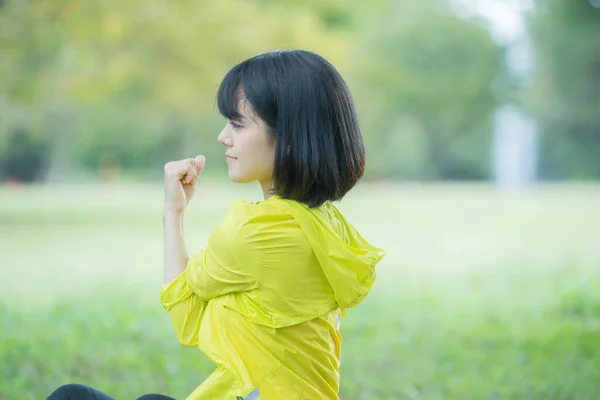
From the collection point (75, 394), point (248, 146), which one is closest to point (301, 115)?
point (248, 146)

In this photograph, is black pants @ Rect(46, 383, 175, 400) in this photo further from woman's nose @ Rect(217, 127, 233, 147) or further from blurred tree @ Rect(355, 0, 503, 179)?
blurred tree @ Rect(355, 0, 503, 179)

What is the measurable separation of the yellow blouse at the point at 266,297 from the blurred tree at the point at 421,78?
11.7m

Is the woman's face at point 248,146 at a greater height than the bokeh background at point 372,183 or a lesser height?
greater

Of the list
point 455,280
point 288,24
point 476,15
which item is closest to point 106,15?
point 288,24

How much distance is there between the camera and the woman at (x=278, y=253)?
1336 millimetres

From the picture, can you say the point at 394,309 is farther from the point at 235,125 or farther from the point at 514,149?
the point at 514,149

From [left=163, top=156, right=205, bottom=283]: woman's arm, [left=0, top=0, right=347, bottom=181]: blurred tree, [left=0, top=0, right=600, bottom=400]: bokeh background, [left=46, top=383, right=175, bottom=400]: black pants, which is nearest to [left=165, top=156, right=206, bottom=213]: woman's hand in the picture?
[left=163, top=156, right=205, bottom=283]: woman's arm

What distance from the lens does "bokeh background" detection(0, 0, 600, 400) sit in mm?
3342

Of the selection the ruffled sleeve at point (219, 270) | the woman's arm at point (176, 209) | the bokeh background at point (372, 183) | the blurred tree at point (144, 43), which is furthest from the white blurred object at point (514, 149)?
the ruffled sleeve at point (219, 270)

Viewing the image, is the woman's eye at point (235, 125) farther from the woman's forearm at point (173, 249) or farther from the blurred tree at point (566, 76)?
the blurred tree at point (566, 76)

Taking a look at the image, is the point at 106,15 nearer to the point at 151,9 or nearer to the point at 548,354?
the point at 151,9

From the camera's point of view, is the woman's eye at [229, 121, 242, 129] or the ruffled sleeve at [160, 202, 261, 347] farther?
the woman's eye at [229, 121, 242, 129]

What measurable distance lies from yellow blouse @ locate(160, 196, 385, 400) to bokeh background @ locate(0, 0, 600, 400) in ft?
3.69

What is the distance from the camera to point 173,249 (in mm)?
1417
